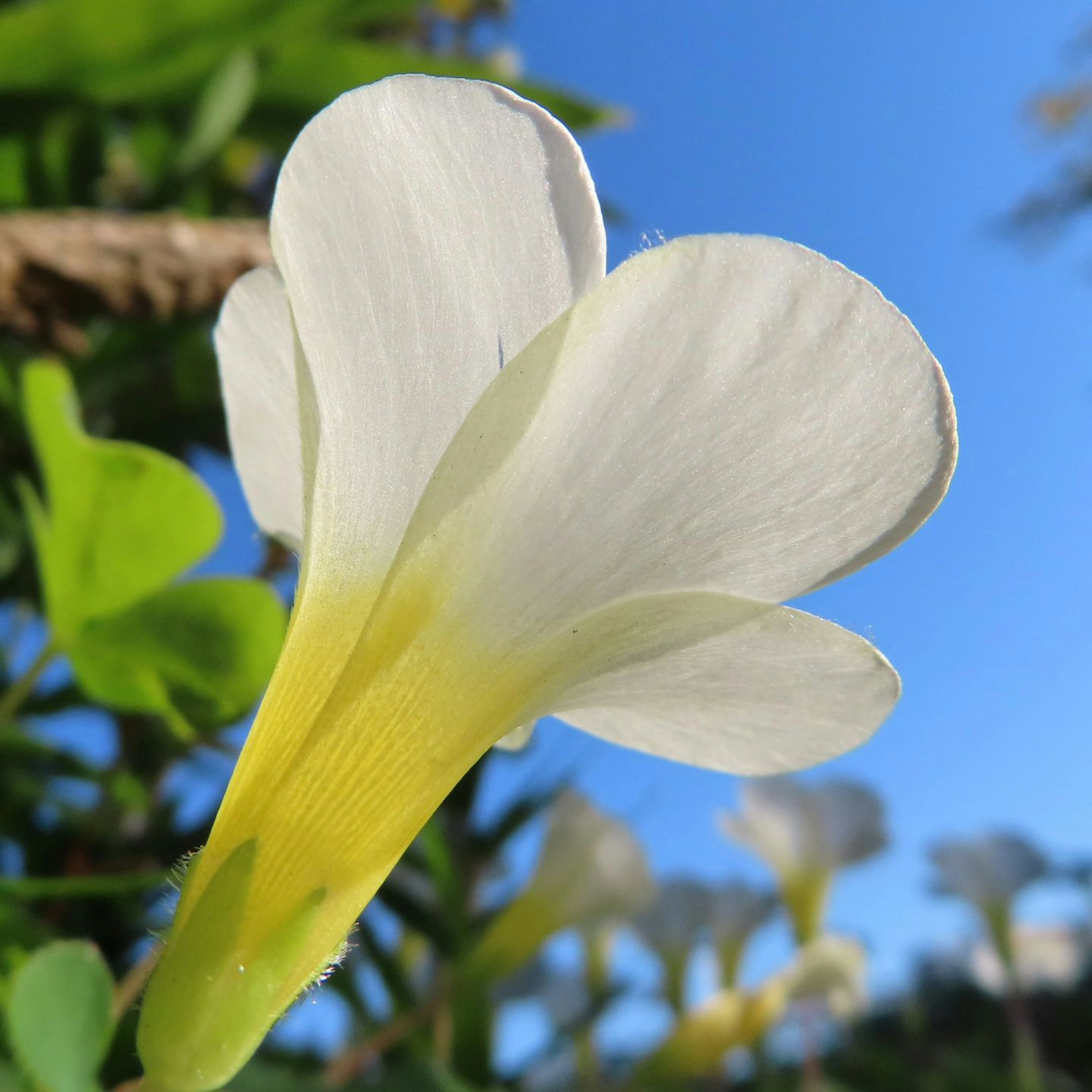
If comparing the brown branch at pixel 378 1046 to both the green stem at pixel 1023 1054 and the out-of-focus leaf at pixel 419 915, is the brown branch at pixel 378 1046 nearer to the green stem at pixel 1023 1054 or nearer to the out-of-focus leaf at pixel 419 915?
the out-of-focus leaf at pixel 419 915

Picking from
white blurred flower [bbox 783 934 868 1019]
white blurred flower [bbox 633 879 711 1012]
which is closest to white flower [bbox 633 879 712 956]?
white blurred flower [bbox 633 879 711 1012]

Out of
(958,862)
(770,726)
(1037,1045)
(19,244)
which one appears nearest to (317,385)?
(770,726)

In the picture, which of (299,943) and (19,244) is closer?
(299,943)

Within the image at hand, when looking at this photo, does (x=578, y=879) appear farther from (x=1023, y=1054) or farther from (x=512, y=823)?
(x=1023, y=1054)

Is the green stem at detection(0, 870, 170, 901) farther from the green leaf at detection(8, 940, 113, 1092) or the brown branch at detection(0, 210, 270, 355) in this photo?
the brown branch at detection(0, 210, 270, 355)

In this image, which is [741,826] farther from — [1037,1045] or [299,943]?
[1037,1045]

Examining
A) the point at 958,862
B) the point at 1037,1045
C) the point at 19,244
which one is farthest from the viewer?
the point at 1037,1045

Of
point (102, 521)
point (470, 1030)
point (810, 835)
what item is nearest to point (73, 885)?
point (102, 521)
